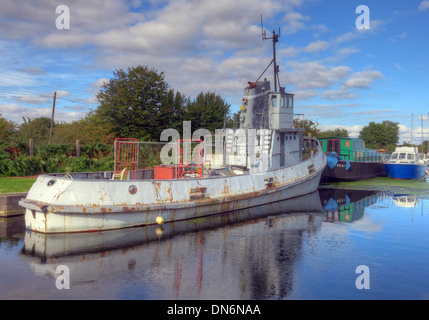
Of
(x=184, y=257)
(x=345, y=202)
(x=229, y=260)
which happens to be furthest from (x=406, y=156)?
(x=184, y=257)

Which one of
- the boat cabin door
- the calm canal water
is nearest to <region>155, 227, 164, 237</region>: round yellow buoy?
the calm canal water

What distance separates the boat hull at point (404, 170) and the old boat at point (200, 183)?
37.0ft

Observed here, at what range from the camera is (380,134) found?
70.9 m

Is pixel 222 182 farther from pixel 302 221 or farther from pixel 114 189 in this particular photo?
pixel 114 189

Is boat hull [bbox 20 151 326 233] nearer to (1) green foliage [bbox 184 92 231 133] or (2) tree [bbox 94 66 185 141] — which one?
(2) tree [bbox 94 66 185 141]

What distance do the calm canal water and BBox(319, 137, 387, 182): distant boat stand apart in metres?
12.4

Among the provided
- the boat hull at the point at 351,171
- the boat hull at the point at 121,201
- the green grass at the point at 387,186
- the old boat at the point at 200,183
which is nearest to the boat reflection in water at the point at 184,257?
the boat hull at the point at 121,201

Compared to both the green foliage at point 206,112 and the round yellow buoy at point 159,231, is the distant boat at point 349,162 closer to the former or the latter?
the green foliage at point 206,112

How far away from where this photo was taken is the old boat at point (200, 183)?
34.8ft

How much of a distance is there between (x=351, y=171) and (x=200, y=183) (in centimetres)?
1749

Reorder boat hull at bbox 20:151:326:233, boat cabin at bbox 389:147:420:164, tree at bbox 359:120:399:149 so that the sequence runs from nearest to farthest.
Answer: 1. boat hull at bbox 20:151:326:233
2. boat cabin at bbox 389:147:420:164
3. tree at bbox 359:120:399:149

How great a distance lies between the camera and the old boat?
10609 millimetres

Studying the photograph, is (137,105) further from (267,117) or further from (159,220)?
(159,220)
